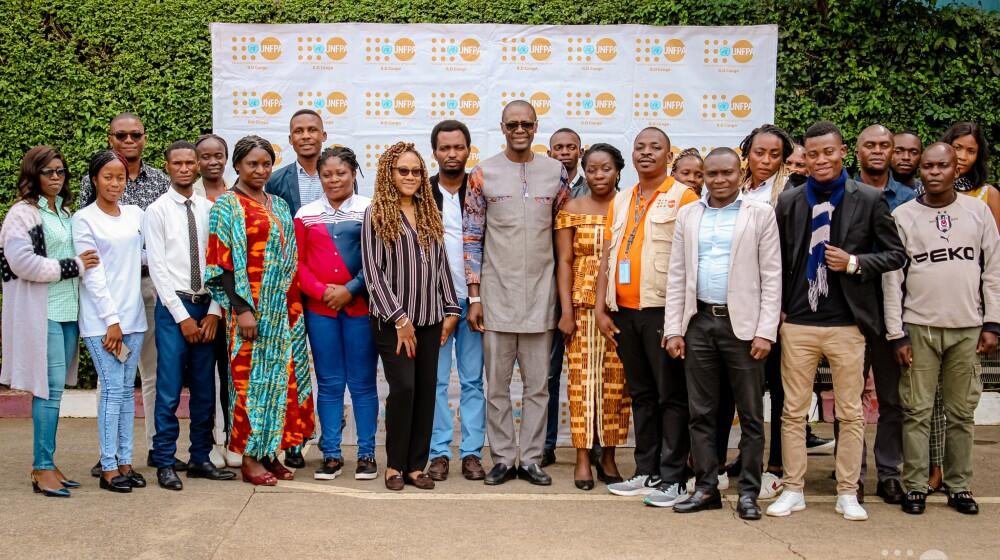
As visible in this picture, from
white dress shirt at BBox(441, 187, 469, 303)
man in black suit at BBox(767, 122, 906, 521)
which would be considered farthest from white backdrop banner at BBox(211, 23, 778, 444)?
man in black suit at BBox(767, 122, 906, 521)

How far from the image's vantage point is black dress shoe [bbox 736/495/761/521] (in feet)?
17.6

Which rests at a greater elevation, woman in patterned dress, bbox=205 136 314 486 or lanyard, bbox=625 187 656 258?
lanyard, bbox=625 187 656 258

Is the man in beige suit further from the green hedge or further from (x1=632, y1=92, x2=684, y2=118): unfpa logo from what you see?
the green hedge

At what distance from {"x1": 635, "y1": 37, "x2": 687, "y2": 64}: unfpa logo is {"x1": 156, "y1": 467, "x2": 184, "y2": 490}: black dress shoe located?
4817mm

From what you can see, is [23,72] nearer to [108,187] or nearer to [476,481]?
[108,187]

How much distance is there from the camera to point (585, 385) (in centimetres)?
615

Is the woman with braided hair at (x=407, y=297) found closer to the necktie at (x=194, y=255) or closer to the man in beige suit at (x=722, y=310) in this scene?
the necktie at (x=194, y=255)

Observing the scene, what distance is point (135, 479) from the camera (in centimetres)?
590

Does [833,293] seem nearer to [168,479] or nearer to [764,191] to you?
[764,191]

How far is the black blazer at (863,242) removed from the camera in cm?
534

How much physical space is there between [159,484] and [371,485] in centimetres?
126

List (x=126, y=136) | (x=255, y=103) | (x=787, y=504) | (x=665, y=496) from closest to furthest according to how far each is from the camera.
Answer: (x=787, y=504) → (x=665, y=496) → (x=126, y=136) → (x=255, y=103)

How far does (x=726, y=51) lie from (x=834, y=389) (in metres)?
3.62

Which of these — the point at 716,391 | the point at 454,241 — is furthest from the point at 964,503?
the point at 454,241
